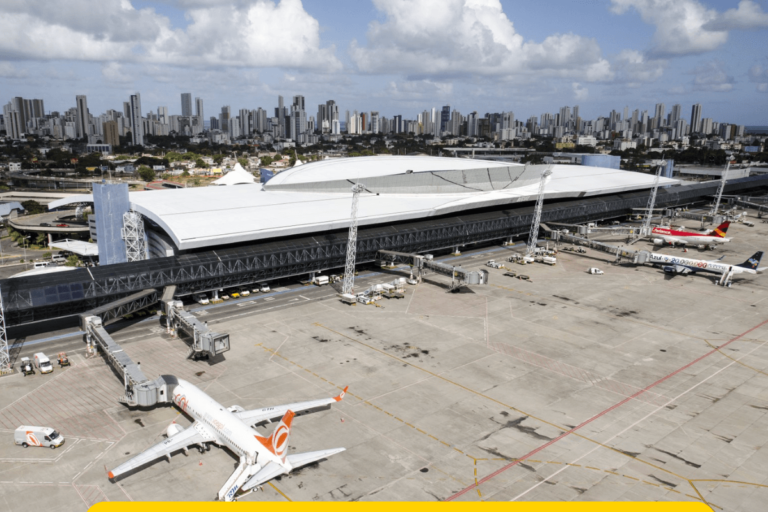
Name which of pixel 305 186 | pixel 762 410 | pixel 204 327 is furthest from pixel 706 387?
pixel 305 186

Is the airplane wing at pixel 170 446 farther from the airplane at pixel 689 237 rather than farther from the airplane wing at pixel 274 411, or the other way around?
the airplane at pixel 689 237

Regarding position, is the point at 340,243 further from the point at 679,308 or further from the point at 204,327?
the point at 679,308

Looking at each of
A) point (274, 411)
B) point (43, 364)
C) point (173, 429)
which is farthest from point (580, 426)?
Answer: point (43, 364)

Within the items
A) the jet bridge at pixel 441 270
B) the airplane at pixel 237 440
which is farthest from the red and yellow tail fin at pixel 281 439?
the jet bridge at pixel 441 270

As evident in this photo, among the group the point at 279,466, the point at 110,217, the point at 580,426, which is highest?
the point at 110,217

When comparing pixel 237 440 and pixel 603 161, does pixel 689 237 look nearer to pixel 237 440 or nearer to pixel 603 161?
pixel 603 161
